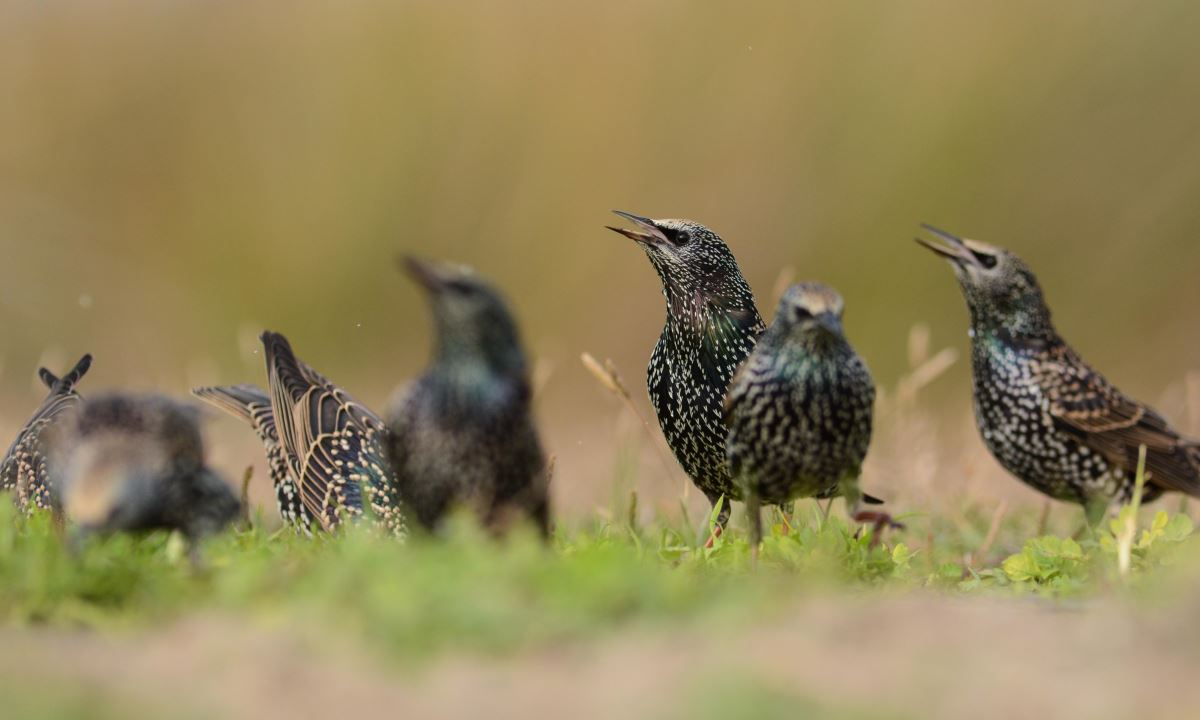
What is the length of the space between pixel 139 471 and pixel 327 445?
79.9 inches

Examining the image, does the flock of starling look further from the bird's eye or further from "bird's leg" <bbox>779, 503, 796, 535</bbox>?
"bird's leg" <bbox>779, 503, 796, 535</bbox>

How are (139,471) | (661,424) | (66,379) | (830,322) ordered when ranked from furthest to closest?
(66,379)
(661,424)
(830,322)
(139,471)

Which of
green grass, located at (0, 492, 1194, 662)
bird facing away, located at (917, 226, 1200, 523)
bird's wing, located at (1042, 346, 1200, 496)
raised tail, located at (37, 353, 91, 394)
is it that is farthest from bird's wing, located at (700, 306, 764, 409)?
raised tail, located at (37, 353, 91, 394)

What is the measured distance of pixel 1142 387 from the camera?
1355 cm

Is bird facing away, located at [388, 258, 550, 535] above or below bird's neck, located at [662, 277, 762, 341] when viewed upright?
below

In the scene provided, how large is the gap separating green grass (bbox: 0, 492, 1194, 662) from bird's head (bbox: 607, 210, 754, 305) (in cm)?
122

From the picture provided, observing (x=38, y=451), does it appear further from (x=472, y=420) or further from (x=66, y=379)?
(x=472, y=420)

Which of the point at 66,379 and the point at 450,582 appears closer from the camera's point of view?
the point at 450,582

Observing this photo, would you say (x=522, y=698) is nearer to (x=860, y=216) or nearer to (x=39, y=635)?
(x=39, y=635)

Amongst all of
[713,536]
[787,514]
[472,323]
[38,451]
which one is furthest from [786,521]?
[38,451]

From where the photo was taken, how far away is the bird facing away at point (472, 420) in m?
4.36

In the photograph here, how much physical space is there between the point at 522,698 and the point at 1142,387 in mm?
11442

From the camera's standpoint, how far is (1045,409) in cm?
622

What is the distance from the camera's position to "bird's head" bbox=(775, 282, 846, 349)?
4734 mm
